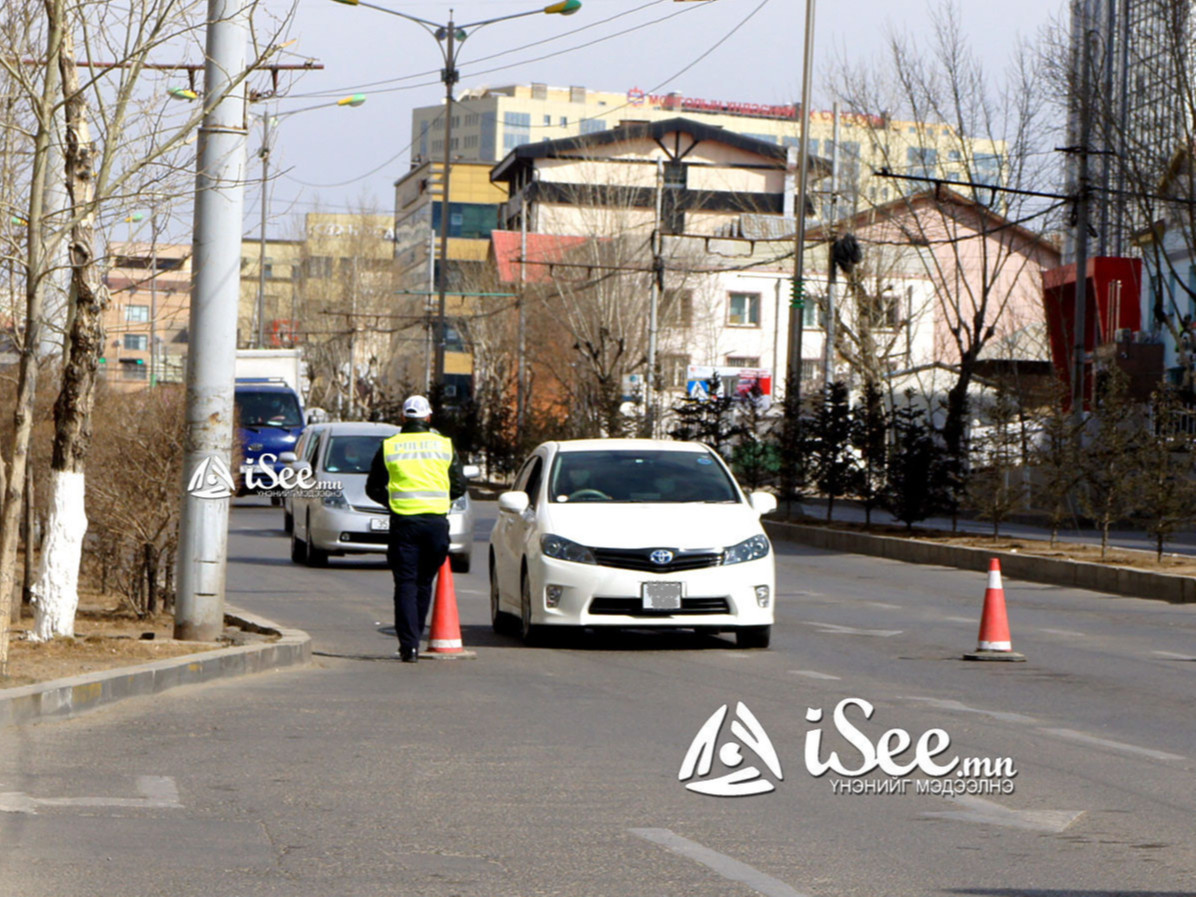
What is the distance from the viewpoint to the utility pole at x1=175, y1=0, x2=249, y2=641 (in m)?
12.7

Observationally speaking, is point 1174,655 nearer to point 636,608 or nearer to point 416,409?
point 636,608

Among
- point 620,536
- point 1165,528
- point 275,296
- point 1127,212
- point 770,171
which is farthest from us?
point 275,296

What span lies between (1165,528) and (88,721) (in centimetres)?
1588

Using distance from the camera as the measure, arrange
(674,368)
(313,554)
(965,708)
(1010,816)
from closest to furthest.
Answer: (1010,816)
(965,708)
(313,554)
(674,368)

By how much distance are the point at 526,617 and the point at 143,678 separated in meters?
4.10

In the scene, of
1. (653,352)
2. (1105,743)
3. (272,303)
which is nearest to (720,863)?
(1105,743)

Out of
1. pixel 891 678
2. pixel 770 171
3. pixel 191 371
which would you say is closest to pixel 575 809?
pixel 891 678

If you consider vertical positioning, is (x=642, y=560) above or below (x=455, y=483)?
below

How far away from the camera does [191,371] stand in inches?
508

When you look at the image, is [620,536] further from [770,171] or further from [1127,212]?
[770,171]

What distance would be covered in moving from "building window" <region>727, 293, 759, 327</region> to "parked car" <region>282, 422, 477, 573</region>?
5983cm

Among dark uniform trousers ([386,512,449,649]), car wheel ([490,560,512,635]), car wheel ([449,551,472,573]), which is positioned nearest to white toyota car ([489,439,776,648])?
car wheel ([490,560,512,635])

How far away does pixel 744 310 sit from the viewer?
277 ft

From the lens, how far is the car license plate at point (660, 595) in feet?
45.2
